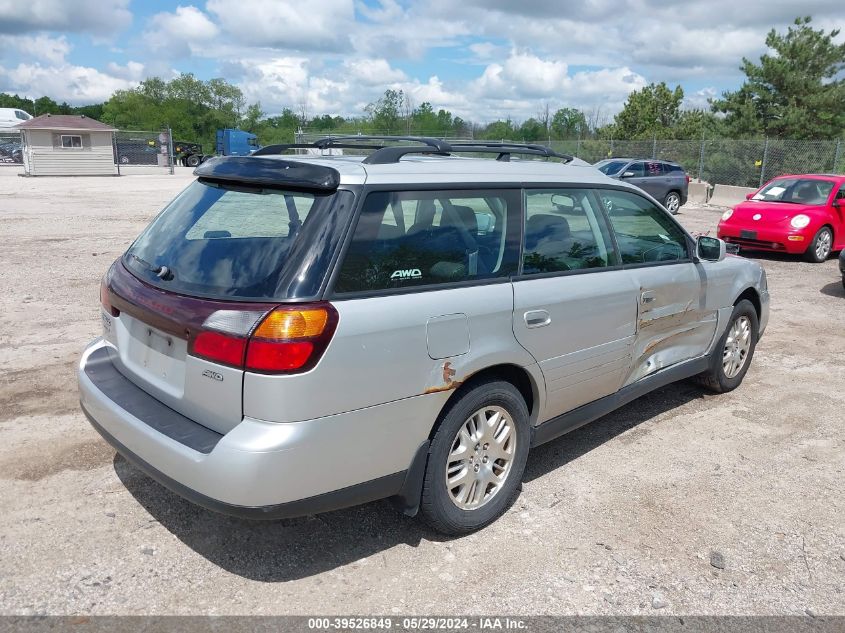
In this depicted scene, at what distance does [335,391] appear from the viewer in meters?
2.77

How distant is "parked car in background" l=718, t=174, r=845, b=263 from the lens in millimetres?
12422

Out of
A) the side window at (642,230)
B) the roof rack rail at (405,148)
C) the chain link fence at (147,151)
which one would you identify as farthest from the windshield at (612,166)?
the chain link fence at (147,151)

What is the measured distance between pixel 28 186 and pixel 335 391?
1100 inches

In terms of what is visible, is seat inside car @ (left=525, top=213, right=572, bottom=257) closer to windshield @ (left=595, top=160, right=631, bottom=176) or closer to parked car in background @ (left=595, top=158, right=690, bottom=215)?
parked car in background @ (left=595, top=158, right=690, bottom=215)

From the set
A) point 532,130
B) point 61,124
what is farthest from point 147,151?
point 532,130

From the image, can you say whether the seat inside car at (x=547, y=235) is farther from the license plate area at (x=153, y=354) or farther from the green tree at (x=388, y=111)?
the green tree at (x=388, y=111)

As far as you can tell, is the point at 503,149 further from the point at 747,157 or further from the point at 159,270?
the point at 747,157

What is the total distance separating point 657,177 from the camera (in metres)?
21.7

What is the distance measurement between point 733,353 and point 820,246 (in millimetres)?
8537

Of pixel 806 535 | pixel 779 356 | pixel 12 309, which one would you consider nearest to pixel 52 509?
pixel 806 535

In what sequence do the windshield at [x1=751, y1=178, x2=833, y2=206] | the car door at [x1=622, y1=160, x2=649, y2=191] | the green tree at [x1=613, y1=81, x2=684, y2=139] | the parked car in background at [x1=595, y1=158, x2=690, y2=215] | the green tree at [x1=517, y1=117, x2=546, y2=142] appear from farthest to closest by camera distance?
the green tree at [x1=517, y1=117, x2=546, y2=142]
the green tree at [x1=613, y1=81, x2=684, y2=139]
the parked car in background at [x1=595, y1=158, x2=690, y2=215]
the car door at [x1=622, y1=160, x2=649, y2=191]
the windshield at [x1=751, y1=178, x2=833, y2=206]

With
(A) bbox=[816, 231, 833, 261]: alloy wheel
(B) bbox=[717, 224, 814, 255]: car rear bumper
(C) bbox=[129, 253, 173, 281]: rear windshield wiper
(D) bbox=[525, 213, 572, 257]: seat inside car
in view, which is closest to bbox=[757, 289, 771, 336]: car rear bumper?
(D) bbox=[525, 213, 572, 257]: seat inside car

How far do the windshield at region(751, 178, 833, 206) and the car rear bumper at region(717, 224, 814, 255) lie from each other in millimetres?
968

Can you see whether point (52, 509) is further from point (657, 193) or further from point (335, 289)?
point (657, 193)
